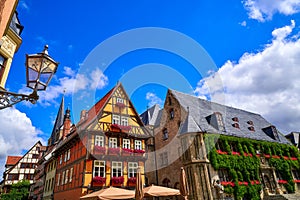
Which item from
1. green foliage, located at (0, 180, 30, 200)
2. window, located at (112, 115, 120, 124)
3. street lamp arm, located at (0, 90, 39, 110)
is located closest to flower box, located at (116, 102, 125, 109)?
window, located at (112, 115, 120, 124)

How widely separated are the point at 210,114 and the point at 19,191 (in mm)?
32680

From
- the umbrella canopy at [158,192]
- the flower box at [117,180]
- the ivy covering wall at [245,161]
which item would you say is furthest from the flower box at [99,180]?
the ivy covering wall at [245,161]

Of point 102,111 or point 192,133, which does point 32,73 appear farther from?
point 192,133

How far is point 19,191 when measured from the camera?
3272 cm

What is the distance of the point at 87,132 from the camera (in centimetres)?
1717

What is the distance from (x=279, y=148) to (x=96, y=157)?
76.2ft

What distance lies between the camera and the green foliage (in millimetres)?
31367

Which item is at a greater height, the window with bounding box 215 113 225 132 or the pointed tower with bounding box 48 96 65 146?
the pointed tower with bounding box 48 96 65 146

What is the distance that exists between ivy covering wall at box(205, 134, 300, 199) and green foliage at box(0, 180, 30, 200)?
31.0 metres

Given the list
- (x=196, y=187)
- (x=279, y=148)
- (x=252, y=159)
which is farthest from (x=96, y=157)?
(x=279, y=148)

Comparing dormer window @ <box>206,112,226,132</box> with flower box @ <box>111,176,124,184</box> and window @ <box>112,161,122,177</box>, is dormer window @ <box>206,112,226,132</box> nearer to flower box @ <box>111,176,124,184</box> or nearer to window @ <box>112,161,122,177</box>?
window @ <box>112,161,122,177</box>

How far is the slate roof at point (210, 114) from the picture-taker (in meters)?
21.4

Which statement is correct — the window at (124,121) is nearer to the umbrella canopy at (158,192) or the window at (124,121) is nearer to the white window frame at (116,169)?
the white window frame at (116,169)

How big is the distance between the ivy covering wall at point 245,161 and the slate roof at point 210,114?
0.99 metres
